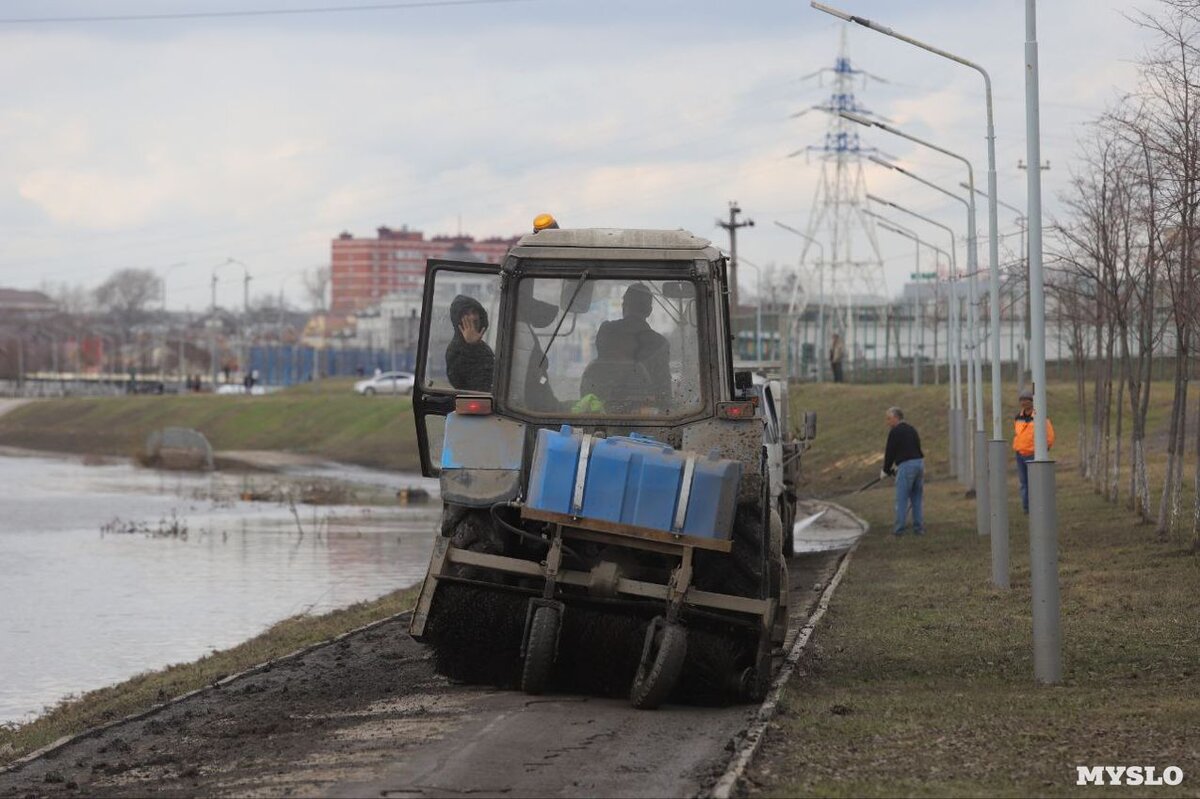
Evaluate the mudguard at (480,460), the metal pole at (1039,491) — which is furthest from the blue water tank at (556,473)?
the metal pole at (1039,491)

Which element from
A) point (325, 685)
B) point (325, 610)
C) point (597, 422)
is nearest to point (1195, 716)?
point (597, 422)

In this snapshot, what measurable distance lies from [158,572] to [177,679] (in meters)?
14.0

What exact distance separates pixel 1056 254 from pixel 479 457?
17295 millimetres

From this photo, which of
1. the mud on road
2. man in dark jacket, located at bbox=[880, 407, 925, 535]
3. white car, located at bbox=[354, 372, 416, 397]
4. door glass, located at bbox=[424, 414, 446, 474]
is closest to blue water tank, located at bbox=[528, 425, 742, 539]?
the mud on road

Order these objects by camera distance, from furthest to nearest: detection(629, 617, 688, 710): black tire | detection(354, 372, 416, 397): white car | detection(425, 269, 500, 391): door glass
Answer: detection(354, 372, 416, 397): white car, detection(425, 269, 500, 391): door glass, detection(629, 617, 688, 710): black tire

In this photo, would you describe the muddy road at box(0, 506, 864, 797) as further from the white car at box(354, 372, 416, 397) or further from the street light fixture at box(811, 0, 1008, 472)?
the white car at box(354, 372, 416, 397)

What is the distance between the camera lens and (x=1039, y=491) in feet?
41.6

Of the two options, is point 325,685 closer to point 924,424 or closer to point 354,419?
point 924,424

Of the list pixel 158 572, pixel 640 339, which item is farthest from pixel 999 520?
pixel 158 572

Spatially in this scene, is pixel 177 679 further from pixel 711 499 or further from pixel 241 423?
pixel 241 423

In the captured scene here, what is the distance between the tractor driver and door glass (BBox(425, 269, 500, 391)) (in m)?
0.84

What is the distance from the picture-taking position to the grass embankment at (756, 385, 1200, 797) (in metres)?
9.28

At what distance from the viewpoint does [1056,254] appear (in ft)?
88.4

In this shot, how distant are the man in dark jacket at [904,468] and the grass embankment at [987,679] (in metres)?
1.81
